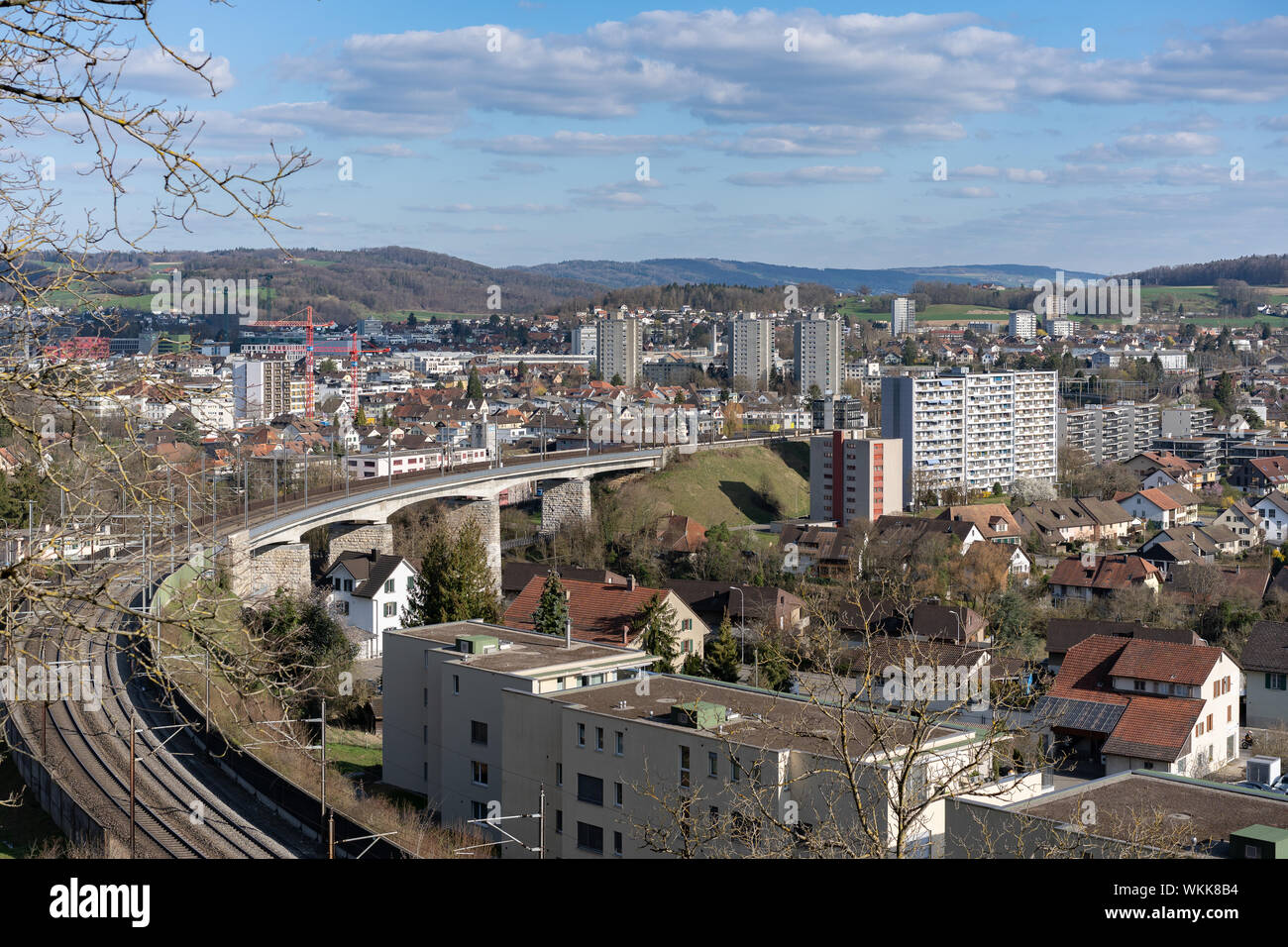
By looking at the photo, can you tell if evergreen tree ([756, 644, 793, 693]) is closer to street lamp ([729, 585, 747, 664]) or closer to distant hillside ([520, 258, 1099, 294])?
street lamp ([729, 585, 747, 664])

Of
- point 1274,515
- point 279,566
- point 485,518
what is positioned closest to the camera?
point 279,566

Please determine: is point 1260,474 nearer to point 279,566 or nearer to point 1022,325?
point 279,566

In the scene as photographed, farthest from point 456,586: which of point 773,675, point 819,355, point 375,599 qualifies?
point 819,355

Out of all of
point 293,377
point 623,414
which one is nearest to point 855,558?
point 623,414

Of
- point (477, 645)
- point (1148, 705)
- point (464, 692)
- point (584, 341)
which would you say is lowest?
point (1148, 705)

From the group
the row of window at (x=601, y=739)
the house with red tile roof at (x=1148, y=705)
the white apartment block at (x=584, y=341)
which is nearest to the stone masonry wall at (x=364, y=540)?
the house with red tile roof at (x=1148, y=705)
